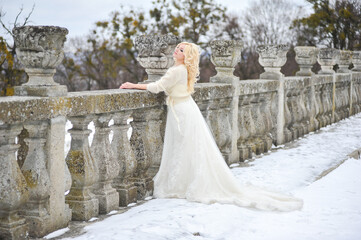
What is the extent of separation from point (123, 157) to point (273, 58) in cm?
481

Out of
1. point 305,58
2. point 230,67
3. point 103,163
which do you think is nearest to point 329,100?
point 305,58

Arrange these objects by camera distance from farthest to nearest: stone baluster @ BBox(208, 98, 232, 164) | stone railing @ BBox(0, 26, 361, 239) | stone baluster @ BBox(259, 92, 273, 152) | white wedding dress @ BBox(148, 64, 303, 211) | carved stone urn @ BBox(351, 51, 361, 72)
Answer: carved stone urn @ BBox(351, 51, 361, 72)
stone baluster @ BBox(259, 92, 273, 152)
stone baluster @ BBox(208, 98, 232, 164)
white wedding dress @ BBox(148, 64, 303, 211)
stone railing @ BBox(0, 26, 361, 239)

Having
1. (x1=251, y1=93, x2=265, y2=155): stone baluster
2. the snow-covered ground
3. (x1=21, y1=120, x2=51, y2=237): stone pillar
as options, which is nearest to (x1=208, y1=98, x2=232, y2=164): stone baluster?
the snow-covered ground

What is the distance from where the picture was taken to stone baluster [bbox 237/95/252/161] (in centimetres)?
802

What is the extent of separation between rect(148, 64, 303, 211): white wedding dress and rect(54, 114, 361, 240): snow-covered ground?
0.22 m

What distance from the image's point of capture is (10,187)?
3.99 metres

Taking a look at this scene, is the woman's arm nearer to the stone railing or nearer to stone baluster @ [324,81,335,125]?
the stone railing

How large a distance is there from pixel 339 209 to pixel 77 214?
250 centimetres

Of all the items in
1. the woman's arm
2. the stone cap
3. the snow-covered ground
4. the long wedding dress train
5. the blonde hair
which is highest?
the blonde hair

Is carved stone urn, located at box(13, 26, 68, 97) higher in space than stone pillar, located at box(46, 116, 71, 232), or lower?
higher

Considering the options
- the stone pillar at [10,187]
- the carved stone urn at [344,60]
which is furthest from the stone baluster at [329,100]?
the stone pillar at [10,187]

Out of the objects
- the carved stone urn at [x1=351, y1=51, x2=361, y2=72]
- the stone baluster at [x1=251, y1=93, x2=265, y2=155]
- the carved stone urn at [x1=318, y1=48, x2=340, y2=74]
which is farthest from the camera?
the carved stone urn at [x1=351, y1=51, x2=361, y2=72]

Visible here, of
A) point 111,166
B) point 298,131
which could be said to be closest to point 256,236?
point 111,166

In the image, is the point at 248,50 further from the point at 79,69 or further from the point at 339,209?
the point at 339,209
